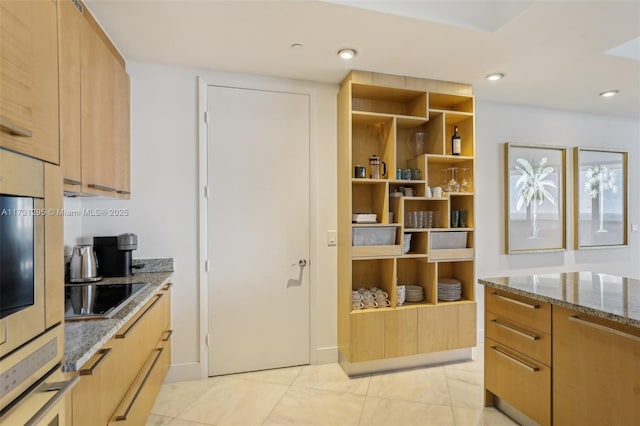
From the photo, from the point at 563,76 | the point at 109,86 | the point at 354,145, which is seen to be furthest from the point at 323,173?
the point at 563,76

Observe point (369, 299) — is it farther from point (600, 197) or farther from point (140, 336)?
point (600, 197)

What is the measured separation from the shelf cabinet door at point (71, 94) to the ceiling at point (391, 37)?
0.31m

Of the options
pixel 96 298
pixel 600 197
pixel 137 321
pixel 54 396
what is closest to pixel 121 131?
pixel 96 298

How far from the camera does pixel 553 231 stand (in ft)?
11.7

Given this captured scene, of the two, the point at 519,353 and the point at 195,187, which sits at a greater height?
the point at 195,187

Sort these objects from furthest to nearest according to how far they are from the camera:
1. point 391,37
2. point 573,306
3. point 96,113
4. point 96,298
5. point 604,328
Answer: point 391,37
point 96,113
point 96,298
point 573,306
point 604,328

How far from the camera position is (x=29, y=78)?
93 centimetres

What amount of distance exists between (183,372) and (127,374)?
1.14 meters

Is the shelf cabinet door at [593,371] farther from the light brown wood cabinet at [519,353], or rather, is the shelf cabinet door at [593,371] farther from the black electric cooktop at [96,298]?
the black electric cooktop at [96,298]

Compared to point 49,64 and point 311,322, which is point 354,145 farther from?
point 49,64

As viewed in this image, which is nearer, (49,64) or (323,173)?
(49,64)

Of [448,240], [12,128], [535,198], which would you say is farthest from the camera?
[535,198]

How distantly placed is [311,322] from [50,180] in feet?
7.23

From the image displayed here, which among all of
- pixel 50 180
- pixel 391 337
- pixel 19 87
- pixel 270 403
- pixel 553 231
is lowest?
pixel 270 403
